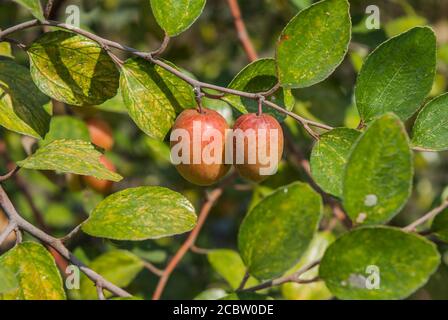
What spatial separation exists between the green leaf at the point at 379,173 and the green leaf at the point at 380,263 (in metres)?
0.03

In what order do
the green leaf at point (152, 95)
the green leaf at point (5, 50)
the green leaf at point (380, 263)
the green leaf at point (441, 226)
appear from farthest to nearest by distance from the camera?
the green leaf at point (5, 50) < the green leaf at point (152, 95) < the green leaf at point (441, 226) < the green leaf at point (380, 263)

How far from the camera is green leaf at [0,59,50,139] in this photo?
2.76ft

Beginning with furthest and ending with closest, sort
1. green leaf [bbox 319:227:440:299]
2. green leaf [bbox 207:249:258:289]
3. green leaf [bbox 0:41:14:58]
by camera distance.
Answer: green leaf [bbox 207:249:258:289], green leaf [bbox 0:41:14:58], green leaf [bbox 319:227:440:299]

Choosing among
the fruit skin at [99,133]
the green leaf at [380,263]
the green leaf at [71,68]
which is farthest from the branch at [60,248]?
the fruit skin at [99,133]

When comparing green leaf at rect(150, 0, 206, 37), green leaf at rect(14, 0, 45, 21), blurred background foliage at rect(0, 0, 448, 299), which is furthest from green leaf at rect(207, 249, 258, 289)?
green leaf at rect(14, 0, 45, 21)

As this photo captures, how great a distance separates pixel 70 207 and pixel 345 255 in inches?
64.9

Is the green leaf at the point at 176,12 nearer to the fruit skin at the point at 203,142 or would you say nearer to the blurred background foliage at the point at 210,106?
the fruit skin at the point at 203,142

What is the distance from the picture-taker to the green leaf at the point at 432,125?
798 millimetres

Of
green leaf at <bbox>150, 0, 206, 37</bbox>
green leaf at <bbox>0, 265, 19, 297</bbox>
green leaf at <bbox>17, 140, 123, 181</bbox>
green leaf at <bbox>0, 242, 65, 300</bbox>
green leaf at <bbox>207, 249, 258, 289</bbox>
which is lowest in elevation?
green leaf at <bbox>207, 249, 258, 289</bbox>

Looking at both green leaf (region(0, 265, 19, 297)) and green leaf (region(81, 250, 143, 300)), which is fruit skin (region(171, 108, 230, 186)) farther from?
green leaf (region(81, 250, 143, 300))

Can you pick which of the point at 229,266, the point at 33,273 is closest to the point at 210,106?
the point at 229,266

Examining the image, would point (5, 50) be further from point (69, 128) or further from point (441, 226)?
point (441, 226)

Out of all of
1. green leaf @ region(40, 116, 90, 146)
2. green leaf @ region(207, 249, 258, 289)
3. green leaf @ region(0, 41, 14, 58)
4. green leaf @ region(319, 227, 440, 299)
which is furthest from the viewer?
green leaf @ region(207, 249, 258, 289)

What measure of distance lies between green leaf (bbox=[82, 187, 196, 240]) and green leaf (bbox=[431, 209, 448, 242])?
0.26 m
